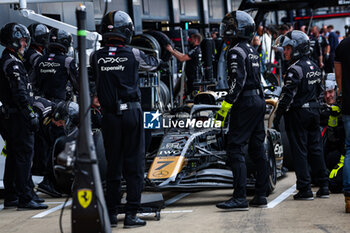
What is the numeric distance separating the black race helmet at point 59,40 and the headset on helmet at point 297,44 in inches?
110

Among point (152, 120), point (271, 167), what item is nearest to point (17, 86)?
point (152, 120)

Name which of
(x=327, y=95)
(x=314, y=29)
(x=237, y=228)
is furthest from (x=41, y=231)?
(x=314, y=29)

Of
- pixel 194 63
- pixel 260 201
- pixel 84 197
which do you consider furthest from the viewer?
pixel 194 63

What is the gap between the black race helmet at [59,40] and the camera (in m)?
9.12

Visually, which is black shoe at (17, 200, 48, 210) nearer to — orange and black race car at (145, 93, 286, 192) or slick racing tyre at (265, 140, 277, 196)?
orange and black race car at (145, 93, 286, 192)

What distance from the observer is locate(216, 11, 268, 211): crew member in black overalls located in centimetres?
745

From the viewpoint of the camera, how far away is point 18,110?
8039 millimetres

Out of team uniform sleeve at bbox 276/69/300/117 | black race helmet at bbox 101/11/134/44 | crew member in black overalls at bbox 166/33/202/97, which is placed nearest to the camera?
black race helmet at bbox 101/11/134/44

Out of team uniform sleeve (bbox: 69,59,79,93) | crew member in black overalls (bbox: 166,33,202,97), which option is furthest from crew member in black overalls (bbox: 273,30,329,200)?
crew member in black overalls (bbox: 166,33,202,97)

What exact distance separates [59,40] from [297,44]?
3.05 metres

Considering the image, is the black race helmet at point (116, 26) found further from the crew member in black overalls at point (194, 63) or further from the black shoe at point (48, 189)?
the crew member in black overalls at point (194, 63)

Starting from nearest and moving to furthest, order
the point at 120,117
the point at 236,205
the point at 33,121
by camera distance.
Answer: the point at 120,117, the point at 236,205, the point at 33,121

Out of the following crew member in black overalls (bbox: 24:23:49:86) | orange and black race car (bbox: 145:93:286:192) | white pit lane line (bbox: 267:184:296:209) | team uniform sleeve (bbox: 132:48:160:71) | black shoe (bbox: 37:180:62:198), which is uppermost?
crew member in black overalls (bbox: 24:23:49:86)

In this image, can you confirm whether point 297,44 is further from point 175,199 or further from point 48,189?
point 48,189
